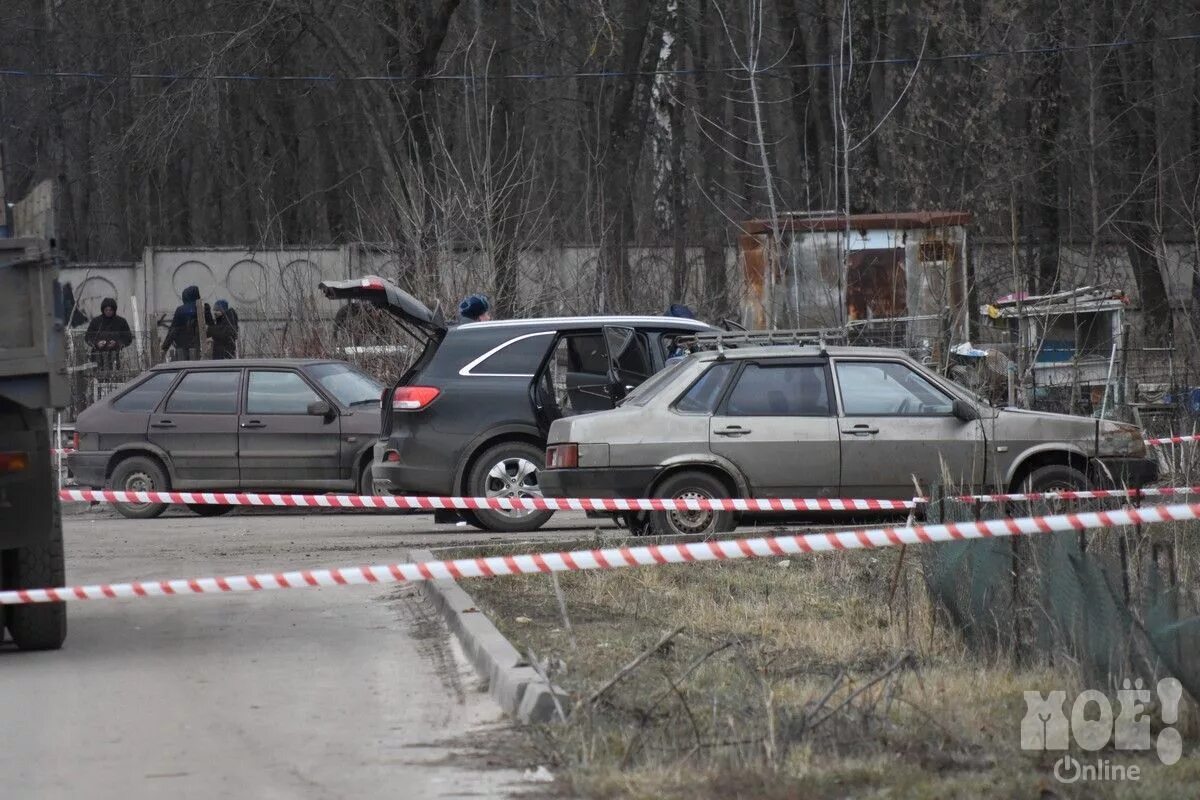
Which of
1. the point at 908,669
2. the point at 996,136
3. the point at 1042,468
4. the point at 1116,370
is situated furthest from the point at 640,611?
the point at 996,136

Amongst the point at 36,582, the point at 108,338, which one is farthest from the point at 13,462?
Answer: the point at 108,338

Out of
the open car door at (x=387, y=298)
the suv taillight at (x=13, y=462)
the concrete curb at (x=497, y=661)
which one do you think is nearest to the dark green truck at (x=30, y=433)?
the suv taillight at (x=13, y=462)

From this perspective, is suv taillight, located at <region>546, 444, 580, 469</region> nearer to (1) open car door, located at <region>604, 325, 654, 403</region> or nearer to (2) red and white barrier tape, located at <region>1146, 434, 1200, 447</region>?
(1) open car door, located at <region>604, 325, 654, 403</region>

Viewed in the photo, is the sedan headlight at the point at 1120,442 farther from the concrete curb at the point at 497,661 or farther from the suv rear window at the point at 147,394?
the suv rear window at the point at 147,394

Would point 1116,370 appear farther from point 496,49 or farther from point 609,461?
point 496,49

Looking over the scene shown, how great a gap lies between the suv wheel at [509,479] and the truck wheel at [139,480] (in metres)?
5.04

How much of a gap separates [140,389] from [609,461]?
7518 mm

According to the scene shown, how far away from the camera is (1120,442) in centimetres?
1293

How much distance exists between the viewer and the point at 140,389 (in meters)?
18.3

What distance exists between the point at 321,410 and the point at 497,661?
1049 centimetres

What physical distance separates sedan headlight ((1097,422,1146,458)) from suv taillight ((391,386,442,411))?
526 centimetres

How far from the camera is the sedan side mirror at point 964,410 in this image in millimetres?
12625

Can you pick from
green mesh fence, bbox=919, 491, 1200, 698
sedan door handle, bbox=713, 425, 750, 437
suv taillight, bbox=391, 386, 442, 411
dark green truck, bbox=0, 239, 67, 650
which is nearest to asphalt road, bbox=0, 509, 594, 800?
dark green truck, bbox=0, 239, 67, 650

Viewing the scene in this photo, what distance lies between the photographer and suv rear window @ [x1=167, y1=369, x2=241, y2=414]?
1799 cm
